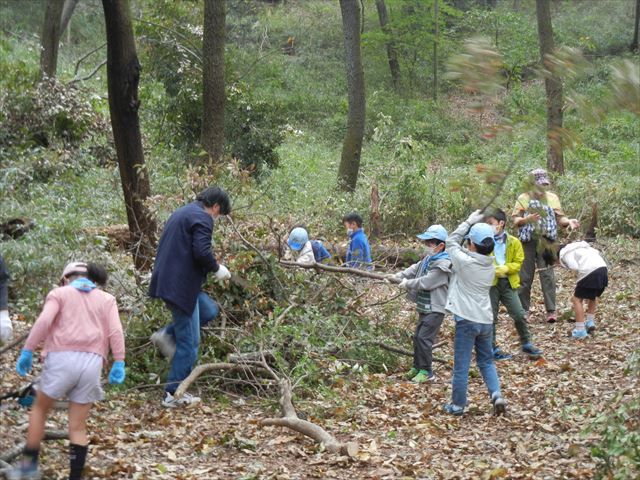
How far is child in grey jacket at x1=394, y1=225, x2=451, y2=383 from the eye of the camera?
877cm

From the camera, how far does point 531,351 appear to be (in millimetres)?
10000

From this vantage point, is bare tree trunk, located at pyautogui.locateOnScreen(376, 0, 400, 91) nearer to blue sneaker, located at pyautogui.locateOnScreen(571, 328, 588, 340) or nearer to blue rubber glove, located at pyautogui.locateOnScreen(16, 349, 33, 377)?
blue sneaker, located at pyautogui.locateOnScreen(571, 328, 588, 340)

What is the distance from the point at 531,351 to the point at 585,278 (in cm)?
136

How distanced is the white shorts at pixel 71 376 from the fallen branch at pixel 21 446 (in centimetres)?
60

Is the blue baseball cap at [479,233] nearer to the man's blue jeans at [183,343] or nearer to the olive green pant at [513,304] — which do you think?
the olive green pant at [513,304]

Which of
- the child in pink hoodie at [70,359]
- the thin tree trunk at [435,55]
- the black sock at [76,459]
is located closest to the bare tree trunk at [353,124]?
the child in pink hoodie at [70,359]

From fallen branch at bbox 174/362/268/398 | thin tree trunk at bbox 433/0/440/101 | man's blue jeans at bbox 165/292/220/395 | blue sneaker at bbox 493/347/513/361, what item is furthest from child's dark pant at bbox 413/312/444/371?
thin tree trunk at bbox 433/0/440/101

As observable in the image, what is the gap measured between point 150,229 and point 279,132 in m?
8.53

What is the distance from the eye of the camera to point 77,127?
61.8 feet

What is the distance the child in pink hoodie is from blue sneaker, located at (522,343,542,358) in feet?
19.1

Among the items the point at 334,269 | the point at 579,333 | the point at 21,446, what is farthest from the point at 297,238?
the point at 21,446

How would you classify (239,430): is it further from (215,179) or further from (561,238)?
(561,238)

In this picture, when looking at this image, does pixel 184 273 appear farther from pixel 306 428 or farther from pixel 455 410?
pixel 455 410

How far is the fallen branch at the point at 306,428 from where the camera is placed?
6.68 meters
